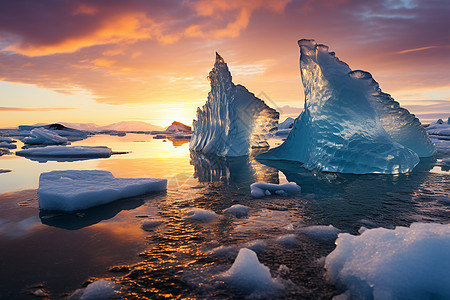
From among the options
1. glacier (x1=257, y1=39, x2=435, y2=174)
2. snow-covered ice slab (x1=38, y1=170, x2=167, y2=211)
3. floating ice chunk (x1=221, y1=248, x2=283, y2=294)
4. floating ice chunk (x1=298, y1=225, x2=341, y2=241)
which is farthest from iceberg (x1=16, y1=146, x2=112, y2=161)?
floating ice chunk (x1=221, y1=248, x2=283, y2=294)

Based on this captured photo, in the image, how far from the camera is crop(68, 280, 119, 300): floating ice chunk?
200cm

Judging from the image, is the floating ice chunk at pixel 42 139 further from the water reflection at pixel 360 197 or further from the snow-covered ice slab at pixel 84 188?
the water reflection at pixel 360 197

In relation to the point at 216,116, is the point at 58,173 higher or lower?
lower

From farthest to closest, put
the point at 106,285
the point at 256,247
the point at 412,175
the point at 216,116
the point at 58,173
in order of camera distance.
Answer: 1. the point at 216,116
2. the point at 412,175
3. the point at 58,173
4. the point at 256,247
5. the point at 106,285

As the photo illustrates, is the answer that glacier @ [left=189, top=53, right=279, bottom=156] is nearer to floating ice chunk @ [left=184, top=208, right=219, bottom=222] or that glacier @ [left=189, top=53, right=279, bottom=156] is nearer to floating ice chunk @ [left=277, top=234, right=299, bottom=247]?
floating ice chunk @ [left=184, top=208, right=219, bottom=222]

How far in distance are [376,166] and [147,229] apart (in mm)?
6891

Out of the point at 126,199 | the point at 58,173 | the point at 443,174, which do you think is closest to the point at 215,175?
the point at 126,199

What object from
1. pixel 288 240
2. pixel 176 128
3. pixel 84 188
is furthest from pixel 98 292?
pixel 176 128

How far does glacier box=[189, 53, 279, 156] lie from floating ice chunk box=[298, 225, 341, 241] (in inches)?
390

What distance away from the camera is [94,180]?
5.36 metres

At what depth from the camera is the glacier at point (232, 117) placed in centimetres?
1330

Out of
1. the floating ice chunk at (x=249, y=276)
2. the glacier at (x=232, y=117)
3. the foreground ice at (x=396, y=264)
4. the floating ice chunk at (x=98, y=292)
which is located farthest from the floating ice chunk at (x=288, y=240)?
the glacier at (x=232, y=117)

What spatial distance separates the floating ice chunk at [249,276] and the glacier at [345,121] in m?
6.82

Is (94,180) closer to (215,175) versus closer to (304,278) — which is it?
(215,175)
